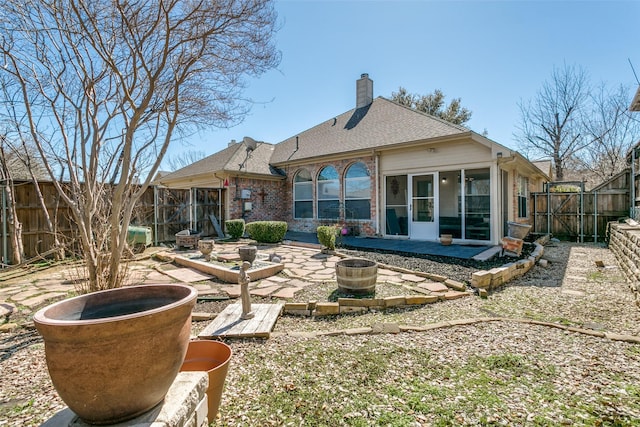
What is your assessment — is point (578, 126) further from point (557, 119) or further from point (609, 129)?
point (609, 129)

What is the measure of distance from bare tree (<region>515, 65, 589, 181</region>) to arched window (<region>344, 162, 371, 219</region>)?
15.5 metres

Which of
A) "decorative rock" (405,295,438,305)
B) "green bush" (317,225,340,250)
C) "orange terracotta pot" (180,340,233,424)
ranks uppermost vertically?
"green bush" (317,225,340,250)

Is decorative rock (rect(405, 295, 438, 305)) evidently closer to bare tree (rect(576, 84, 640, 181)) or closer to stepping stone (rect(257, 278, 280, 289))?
stepping stone (rect(257, 278, 280, 289))

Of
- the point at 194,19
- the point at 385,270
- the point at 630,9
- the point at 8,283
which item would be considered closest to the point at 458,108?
the point at 630,9

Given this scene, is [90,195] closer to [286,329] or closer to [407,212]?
[286,329]

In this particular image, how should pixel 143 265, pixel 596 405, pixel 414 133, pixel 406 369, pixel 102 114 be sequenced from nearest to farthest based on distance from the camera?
1. pixel 596 405
2. pixel 406 369
3. pixel 102 114
4. pixel 143 265
5. pixel 414 133

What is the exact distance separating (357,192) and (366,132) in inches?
90.7

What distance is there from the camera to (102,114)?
488 cm

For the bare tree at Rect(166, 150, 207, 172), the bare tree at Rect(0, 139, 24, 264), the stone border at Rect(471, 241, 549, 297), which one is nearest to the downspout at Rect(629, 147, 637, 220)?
the stone border at Rect(471, 241, 549, 297)

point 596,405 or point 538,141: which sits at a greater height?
point 538,141

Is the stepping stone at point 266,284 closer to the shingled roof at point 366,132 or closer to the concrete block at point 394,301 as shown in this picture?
the concrete block at point 394,301

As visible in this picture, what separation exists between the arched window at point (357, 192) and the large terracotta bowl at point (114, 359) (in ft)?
30.6

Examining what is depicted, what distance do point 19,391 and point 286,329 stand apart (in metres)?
2.19

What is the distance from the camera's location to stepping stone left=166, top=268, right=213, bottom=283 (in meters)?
5.31
